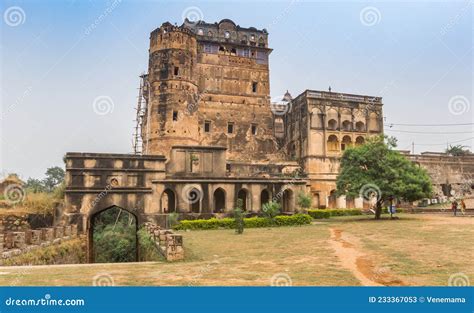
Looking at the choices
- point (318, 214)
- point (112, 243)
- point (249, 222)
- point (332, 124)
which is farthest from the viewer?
point (332, 124)

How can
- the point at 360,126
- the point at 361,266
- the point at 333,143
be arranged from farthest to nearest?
the point at 360,126 < the point at 333,143 < the point at 361,266

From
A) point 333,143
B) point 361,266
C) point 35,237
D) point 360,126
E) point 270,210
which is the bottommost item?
point 361,266

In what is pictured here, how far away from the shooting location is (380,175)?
27234mm

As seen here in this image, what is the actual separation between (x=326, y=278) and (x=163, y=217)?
18.6m

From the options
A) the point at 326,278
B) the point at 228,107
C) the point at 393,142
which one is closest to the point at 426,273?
the point at 326,278

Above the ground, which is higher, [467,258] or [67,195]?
[67,195]

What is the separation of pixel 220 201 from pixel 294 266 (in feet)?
69.7

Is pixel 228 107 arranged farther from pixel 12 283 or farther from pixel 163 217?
pixel 12 283

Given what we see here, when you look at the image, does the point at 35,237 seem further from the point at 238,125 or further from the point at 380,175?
the point at 238,125

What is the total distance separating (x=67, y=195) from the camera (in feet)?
81.7

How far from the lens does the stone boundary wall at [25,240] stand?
14602mm

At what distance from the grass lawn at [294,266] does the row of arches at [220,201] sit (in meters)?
10.9

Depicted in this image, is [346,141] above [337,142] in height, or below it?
above

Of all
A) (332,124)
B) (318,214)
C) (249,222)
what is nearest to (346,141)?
(332,124)
